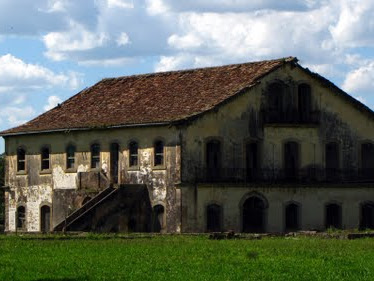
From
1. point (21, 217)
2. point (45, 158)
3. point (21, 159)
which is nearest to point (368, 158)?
point (45, 158)

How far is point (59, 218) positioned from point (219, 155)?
387 inches

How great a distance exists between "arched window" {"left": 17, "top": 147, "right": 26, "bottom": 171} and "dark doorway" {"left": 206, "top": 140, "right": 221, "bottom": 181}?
12162mm

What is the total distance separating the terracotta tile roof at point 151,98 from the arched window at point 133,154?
113 cm

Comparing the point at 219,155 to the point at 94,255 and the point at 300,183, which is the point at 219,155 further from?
the point at 94,255

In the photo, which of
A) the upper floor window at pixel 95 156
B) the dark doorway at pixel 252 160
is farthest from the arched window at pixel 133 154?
the dark doorway at pixel 252 160

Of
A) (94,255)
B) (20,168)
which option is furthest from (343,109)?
(94,255)

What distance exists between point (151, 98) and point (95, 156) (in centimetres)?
392

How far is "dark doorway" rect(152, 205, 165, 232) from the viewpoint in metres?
56.8

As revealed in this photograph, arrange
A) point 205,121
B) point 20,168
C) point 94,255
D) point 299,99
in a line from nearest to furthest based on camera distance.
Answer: point 94,255 < point 205,121 < point 299,99 < point 20,168

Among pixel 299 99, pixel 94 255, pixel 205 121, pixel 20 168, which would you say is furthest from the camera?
pixel 20 168

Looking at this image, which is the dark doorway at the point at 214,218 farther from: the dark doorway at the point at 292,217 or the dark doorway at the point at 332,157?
the dark doorway at the point at 332,157

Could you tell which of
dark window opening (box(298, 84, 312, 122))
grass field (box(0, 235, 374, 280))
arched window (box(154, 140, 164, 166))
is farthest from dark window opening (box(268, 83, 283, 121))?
grass field (box(0, 235, 374, 280))

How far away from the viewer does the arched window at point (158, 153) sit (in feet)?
186

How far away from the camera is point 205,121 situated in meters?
56.0
